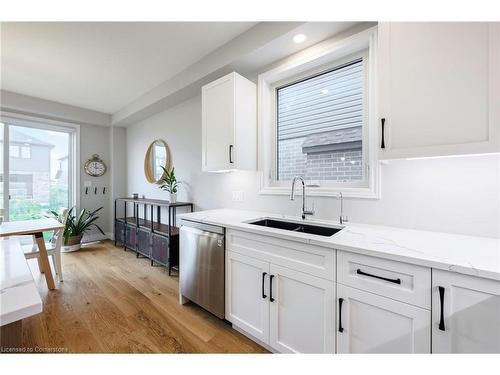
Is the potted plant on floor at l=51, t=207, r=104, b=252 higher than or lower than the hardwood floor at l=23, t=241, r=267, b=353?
higher

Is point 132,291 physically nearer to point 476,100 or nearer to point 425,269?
point 425,269

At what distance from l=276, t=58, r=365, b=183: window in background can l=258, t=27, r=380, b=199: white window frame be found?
5 cm

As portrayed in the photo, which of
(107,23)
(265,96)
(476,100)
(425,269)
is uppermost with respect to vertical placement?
(107,23)

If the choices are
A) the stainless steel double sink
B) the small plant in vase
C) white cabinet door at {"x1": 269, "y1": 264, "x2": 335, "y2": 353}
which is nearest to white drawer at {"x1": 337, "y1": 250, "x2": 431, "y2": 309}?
white cabinet door at {"x1": 269, "y1": 264, "x2": 335, "y2": 353}

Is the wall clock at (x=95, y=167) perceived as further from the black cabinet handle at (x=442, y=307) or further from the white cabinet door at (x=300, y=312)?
the black cabinet handle at (x=442, y=307)

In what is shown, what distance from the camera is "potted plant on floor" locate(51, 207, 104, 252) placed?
3767mm

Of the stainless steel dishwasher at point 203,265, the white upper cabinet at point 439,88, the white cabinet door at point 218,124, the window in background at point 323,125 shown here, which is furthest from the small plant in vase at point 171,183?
the white upper cabinet at point 439,88

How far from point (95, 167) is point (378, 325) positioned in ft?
17.0

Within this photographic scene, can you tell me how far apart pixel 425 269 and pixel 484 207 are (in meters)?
0.71

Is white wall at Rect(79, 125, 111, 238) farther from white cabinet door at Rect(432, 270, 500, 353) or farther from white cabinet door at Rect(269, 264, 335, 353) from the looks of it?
white cabinet door at Rect(432, 270, 500, 353)

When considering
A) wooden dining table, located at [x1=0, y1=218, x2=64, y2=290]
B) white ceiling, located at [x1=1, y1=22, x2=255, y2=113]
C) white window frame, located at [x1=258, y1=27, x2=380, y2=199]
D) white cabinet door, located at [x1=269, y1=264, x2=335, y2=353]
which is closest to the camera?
white cabinet door, located at [x1=269, y1=264, x2=335, y2=353]

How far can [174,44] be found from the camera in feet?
7.17

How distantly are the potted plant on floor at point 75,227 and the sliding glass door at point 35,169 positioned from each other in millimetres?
320
